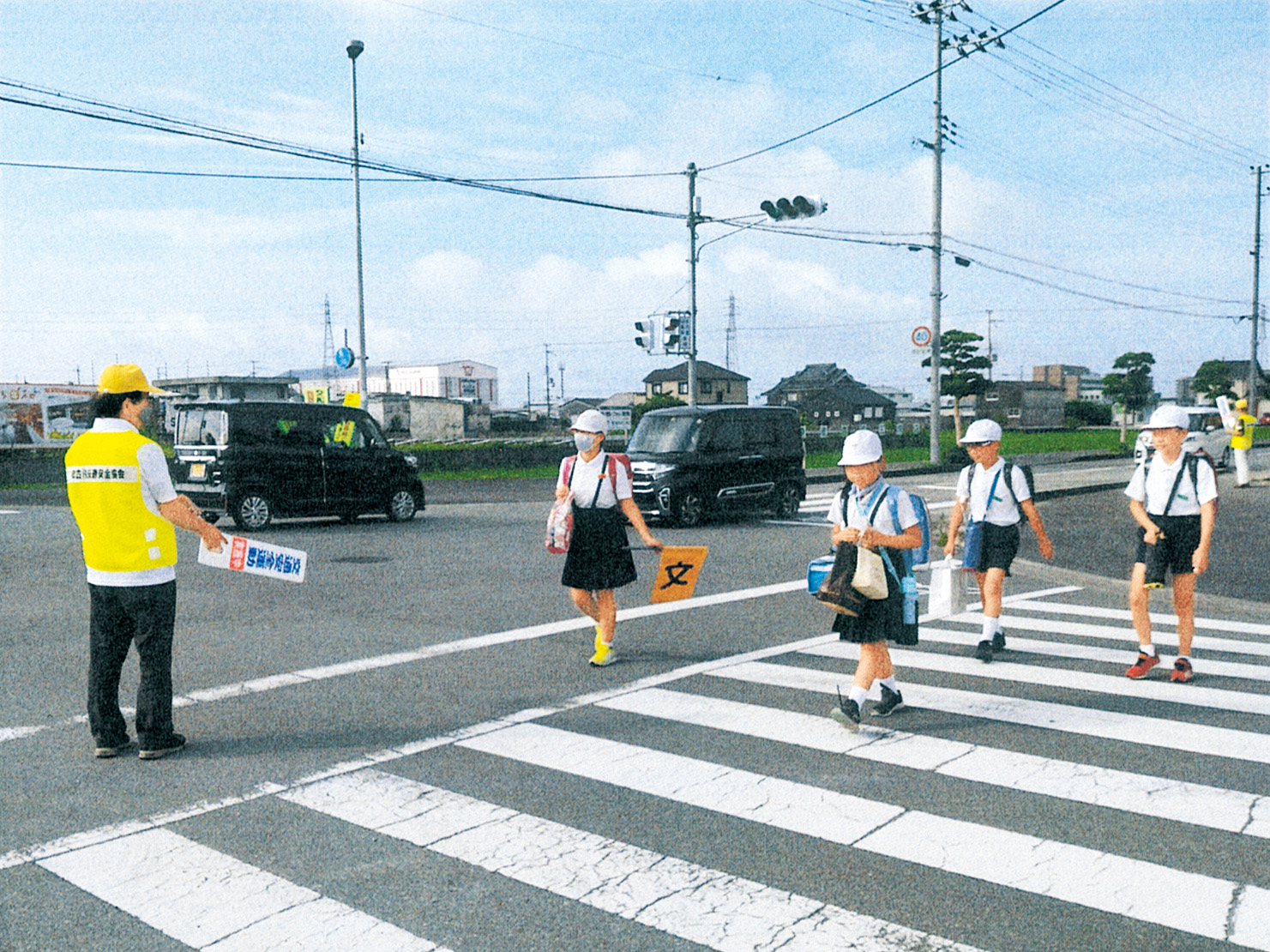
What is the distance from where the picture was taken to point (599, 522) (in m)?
6.98

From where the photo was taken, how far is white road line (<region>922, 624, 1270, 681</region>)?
6699 mm

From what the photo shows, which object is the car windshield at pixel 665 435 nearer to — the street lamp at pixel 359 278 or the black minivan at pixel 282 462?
the black minivan at pixel 282 462

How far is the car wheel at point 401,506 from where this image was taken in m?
17.3

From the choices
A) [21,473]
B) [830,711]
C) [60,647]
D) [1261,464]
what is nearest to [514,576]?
[60,647]

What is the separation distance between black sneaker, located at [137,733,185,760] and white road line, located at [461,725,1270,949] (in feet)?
4.63

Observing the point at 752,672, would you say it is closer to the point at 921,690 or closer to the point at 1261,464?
the point at 921,690

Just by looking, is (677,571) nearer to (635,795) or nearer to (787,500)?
(635,795)

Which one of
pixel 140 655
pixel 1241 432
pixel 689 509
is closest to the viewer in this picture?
pixel 140 655

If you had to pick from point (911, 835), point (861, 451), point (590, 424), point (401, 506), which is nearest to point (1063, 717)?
point (861, 451)

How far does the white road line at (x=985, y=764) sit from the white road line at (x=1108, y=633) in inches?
116

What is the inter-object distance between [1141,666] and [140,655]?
5.67 meters

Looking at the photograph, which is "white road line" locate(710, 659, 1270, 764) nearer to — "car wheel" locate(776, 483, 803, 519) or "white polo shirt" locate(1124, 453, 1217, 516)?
"white polo shirt" locate(1124, 453, 1217, 516)

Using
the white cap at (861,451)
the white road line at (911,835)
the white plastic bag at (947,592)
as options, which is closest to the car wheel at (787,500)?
the white plastic bag at (947,592)

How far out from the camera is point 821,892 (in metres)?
3.50
